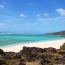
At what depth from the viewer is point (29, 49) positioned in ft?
67.6

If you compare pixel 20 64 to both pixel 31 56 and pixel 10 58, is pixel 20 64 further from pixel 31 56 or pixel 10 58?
pixel 31 56

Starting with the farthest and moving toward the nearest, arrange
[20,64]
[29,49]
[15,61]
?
[29,49], [15,61], [20,64]

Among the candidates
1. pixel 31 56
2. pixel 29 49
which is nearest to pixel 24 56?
pixel 31 56

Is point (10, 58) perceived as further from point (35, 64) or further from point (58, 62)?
point (58, 62)

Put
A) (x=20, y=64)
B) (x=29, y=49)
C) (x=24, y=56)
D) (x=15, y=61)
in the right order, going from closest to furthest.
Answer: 1. (x=20, y=64)
2. (x=15, y=61)
3. (x=24, y=56)
4. (x=29, y=49)

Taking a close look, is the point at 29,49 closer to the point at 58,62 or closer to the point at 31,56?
the point at 31,56

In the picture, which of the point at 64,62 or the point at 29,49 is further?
the point at 29,49

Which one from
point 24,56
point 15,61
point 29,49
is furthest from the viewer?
point 29,49

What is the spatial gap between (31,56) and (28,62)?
161 cm

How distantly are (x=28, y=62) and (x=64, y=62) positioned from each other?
8.15ft

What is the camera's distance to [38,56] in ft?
61.3

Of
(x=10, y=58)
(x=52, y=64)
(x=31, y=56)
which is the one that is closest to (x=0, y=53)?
(x=10, y=58)

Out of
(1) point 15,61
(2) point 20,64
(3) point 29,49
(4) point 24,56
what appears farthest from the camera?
(3) point 29,49

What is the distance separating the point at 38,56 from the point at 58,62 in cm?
232
